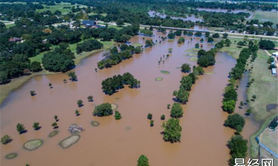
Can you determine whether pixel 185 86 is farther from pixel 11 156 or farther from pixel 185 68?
pixel 11 156

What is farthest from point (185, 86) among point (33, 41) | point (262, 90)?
point (33, 41)

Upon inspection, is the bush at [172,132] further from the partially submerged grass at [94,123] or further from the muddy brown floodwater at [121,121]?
the partially submerged grass at [94,123]

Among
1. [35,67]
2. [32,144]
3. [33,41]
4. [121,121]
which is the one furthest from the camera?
[33,41]

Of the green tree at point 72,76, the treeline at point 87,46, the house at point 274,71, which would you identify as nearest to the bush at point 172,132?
the green tree at point 72,76

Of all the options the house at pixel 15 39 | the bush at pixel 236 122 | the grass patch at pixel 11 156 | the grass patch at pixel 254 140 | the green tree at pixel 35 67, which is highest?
the house at pixel 15 39

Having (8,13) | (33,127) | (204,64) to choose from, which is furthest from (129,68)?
(8,13)

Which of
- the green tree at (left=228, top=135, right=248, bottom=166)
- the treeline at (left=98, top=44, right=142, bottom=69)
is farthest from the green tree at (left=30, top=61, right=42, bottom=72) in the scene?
the green tree at (left=228, top=135, right=248, bottom=166)

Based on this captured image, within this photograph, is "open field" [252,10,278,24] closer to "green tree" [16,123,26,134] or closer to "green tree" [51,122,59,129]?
"green tree" [51,122,59,129]
